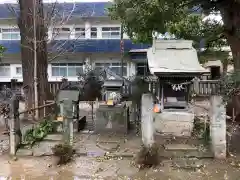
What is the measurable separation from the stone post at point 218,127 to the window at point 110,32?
63.9 ft

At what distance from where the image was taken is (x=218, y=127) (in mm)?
8391

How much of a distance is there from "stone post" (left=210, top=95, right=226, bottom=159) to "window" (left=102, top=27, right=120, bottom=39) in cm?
1947

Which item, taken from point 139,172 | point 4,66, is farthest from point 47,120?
point 4,66

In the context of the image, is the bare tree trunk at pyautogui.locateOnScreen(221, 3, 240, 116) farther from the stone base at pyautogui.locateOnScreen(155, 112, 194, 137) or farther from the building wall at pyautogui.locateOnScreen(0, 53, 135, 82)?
the building wall at pyautogui.locateOnScreen(0, 53, 135, 82)

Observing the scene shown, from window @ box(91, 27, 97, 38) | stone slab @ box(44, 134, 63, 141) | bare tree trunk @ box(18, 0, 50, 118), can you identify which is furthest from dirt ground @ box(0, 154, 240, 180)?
window @ box(91, 27, 97, 38)

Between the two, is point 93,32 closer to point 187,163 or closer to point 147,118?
point 147,118

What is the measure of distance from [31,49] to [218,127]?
26.8 feet

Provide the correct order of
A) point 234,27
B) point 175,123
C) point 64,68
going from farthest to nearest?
point 64,68
point 234,27
point 175,123

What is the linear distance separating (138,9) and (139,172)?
559cm

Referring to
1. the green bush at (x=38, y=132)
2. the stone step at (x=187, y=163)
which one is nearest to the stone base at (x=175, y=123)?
the stone step at (x=187, y=163)

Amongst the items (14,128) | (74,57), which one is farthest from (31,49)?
(74,57)

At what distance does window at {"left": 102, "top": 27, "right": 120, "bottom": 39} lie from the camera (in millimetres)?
27094

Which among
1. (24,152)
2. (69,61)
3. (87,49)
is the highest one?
(87,49)

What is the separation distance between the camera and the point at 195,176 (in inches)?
286
